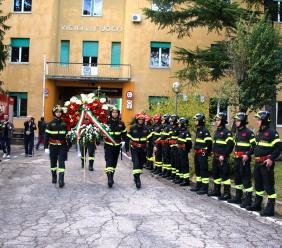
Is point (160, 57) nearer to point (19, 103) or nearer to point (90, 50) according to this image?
point (90, 50)

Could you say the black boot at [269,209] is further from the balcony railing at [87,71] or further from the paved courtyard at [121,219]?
the balcony railing at [87,71]

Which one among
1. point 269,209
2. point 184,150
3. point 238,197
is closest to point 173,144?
point 184,150

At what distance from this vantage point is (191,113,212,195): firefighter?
1140 centimetres

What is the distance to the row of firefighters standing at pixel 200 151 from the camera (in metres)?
9.09

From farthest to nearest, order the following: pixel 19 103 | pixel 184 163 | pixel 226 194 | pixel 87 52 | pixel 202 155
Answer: pixel 87 52 → pixel 19 103 → pixel 184 163 → pixel 202 155 → pixel 226 194

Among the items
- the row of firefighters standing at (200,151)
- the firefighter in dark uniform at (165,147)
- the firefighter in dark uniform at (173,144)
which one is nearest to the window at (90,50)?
the row of firefighters standing at (200,151)

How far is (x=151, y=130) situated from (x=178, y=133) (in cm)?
325

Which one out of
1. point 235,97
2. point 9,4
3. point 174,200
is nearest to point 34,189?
point 174,200

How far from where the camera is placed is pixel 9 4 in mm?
33031

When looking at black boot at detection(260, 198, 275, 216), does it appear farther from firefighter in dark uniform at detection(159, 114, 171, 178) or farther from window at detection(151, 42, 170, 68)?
window at detection(151, 42, 170, 68)

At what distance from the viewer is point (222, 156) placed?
10.6 m

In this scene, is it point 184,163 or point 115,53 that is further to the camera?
point 115,53

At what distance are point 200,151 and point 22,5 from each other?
84.1 ft

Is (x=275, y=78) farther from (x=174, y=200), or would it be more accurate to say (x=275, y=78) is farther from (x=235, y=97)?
(x=174, y=200)
